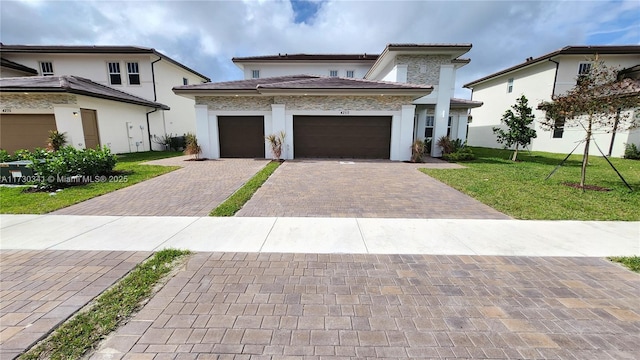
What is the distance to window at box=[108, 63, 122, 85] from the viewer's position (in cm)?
2130

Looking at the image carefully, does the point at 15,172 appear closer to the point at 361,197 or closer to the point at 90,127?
the point at 90,127

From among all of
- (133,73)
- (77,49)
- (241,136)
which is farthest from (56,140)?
(77,49)

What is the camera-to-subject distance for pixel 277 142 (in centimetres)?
1512

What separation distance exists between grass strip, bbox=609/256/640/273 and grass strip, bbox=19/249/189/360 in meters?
6.23

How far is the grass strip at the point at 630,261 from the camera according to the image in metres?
3.65

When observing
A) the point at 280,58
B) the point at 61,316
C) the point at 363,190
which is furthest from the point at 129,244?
the point at 280,58

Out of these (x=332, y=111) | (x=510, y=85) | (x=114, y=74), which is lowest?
(x=332, y=111)

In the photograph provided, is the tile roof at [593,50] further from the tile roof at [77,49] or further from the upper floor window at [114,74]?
the upper floor window at [114,74]

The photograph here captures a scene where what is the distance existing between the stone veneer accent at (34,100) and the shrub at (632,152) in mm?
32704

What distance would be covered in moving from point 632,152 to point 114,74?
3670 cm

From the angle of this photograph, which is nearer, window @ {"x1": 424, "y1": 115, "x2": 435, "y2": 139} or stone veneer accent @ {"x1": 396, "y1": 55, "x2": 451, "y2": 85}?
stone veneer accent @ {"x1": 396, "y1": 55, "x2": 451, "y2": 85}

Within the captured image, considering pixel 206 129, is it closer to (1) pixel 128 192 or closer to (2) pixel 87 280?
(1) pixel 128 192

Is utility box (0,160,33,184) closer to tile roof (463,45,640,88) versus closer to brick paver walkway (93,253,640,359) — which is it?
brick paver walkway (93,253,640,359)

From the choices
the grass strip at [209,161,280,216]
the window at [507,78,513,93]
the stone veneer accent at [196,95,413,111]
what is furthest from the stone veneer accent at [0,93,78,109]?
the window at [507,78,513,93]
